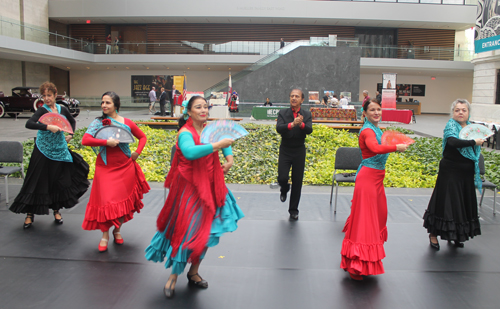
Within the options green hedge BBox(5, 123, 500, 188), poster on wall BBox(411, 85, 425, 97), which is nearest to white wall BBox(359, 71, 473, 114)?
poster on wall BBox(411, 85, 425, 97)

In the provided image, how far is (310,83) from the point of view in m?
24.5

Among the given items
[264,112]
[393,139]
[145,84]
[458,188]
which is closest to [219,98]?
[264,112]

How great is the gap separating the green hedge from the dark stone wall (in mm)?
12593

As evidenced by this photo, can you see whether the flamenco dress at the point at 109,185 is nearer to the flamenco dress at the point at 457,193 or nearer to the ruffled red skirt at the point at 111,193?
the ruffled red skirt at the point at 111,193

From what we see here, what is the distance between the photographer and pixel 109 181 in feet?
13.9

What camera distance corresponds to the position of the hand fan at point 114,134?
421cm

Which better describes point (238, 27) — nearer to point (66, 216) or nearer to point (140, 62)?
point (140, 62)

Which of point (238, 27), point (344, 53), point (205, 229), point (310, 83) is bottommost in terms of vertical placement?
point (205, 229)

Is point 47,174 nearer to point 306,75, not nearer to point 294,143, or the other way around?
point 294,143

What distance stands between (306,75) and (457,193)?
20734mm

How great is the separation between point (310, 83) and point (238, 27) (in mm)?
12039

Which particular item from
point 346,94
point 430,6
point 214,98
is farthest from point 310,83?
point 430,6

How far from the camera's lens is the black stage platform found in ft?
10.9

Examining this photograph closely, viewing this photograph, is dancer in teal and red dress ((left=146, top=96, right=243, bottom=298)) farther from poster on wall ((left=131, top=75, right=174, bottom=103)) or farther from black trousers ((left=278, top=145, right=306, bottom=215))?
poster on wall ((left=131, top=75, right=174, bottom=103))
